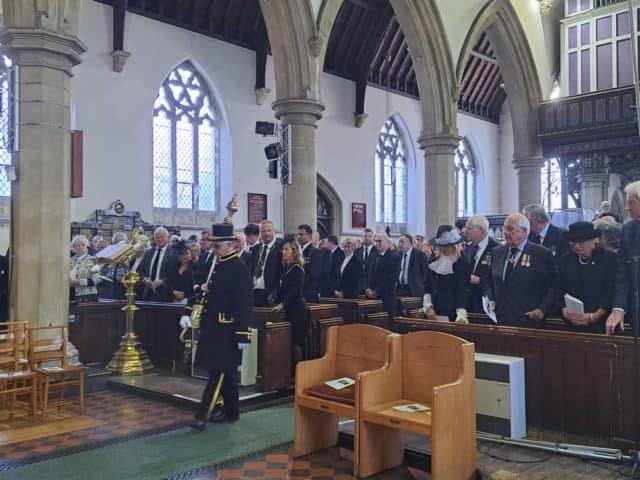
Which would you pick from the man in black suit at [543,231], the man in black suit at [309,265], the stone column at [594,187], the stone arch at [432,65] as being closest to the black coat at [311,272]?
the man in black suit at [309,265]

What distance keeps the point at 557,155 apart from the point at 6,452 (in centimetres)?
1167

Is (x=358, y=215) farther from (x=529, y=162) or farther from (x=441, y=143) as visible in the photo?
(x=441, y=143)

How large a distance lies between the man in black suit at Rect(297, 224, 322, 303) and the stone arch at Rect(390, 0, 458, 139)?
4.15 m

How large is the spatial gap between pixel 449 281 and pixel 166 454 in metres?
2.50

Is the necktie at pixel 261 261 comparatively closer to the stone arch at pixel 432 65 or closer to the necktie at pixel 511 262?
the necktie at pixel 511 262

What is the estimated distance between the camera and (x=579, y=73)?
44.8ft

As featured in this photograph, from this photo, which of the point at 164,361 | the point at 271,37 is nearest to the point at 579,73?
the point at 271,37

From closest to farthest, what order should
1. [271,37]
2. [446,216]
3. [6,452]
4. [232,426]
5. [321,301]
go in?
[6,452]
[232,426]
[321,301]
[271,37]
[446,216]

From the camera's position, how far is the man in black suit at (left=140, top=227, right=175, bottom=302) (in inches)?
286

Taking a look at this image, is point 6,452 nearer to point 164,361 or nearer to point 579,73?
point 164,361

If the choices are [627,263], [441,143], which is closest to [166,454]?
[627,263]

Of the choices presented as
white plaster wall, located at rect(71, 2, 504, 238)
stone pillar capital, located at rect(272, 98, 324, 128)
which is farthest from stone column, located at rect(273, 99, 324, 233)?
white plaster wall, located at rect(71, 2, 504, 238)

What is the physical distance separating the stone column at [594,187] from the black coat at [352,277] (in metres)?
7.79

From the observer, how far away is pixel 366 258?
8.11 metres
